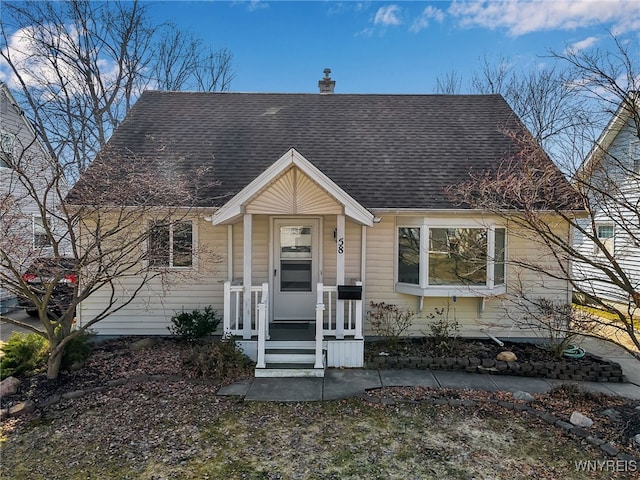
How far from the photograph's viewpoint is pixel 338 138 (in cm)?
1030

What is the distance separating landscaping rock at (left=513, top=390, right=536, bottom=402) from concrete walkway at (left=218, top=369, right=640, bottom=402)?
27 centimetres

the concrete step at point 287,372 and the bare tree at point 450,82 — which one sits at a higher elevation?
the bare tree at point 450,82

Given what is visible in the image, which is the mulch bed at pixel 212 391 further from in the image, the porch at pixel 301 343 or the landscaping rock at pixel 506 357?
the porch at pixel 301 343

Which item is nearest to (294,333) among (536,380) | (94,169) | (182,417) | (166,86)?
(182,417)

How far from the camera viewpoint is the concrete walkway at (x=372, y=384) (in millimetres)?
5689

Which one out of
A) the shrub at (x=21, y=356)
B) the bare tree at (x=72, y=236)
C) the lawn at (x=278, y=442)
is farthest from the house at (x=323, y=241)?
the shrub at (x=21, y=356)

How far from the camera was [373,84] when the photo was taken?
17.8 meters

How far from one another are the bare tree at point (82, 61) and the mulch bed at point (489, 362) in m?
14.1

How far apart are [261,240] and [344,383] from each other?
12.4 feet

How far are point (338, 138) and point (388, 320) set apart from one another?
520 cm

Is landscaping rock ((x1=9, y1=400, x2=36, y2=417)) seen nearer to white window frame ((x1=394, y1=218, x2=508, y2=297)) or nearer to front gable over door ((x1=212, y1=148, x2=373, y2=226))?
front gable over door ((x1=212, y1=148, x2=373, y2=226))

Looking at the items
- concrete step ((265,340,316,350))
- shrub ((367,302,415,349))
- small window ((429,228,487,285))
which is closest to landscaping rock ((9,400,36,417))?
concrete step ((265,340,316,350))

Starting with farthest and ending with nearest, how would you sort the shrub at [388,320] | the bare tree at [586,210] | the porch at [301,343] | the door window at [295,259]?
the door window at [295,259], the shrub at [388,320], the porch at [301,343], the bare tree at [586,210]

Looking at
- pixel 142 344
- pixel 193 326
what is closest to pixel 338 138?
pixel 193 326
